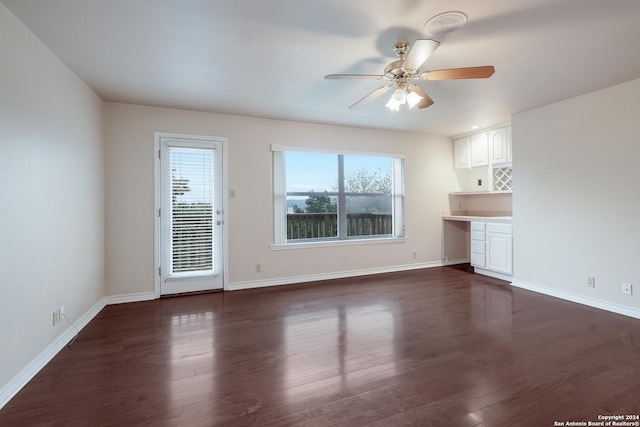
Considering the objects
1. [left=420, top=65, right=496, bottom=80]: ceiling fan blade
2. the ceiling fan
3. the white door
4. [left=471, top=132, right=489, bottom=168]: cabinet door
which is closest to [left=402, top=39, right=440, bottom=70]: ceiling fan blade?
the ceiling fan

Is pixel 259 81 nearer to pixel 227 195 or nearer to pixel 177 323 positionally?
pixel 227 195

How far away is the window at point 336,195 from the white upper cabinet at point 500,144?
1.46m

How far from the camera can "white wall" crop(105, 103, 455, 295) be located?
3711mm

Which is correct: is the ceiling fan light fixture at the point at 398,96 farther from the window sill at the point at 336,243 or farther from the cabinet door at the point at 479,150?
the cabinet door at the point at 479,150

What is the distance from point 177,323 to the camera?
3.05 m

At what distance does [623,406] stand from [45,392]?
11.6ft

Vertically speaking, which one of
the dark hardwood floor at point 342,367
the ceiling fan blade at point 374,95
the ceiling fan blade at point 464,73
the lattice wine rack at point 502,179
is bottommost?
the dark hardwood floor at point 342,367

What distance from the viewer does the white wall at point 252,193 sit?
146 inches

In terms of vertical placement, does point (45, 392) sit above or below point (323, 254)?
below

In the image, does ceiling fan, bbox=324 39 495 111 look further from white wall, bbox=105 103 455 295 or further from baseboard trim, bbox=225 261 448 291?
baseboard trim, bbox=225 261 448 291

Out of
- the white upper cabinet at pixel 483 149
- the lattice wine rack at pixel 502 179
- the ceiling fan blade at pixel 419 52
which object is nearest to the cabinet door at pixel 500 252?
the lattice wine rack at pixel 502 179

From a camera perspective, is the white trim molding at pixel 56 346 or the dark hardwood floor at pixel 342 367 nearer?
the dark hardwood floor at pixel 342 367

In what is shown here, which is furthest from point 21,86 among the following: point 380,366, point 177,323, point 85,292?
point 380,366

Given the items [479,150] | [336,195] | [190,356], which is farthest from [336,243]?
[479,150]
